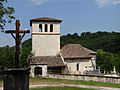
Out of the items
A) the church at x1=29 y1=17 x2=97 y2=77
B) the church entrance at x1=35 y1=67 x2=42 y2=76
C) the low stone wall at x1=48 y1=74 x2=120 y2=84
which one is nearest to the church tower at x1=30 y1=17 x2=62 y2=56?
the church at x1=29 y1=17 x2=97 y2=77

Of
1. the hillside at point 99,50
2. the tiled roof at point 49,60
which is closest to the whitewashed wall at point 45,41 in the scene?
the tiled roof at point 49,60

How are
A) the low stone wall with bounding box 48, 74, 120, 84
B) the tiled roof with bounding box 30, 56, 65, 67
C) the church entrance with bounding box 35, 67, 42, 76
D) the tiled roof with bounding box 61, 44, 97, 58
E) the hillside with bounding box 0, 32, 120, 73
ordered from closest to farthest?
1. the low stone wall with bounding box 48, 74, 120, 84
2. the church entrance with bounding box 35, 67, 42, 76
3. the tiled roof with bounding box 30, 56, 65, 67
4. the tiled roof with bounding box 61, 44, 97, 58
5. the hillside with bounding box 0, 32, 120, 73

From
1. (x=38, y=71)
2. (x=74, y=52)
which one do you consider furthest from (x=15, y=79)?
(x=74, y=52)

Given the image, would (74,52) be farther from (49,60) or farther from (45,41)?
(45,41)

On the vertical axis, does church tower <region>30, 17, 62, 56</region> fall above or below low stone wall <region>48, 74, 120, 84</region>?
above

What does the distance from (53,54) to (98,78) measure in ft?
52.7

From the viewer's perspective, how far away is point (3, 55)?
76.9 m

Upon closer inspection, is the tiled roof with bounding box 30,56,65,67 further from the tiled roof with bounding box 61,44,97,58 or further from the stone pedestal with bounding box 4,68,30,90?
the stone pedestal with bounding box 4,68,30,90

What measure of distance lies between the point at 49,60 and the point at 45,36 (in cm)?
439

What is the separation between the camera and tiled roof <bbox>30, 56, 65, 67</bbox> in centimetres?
3794

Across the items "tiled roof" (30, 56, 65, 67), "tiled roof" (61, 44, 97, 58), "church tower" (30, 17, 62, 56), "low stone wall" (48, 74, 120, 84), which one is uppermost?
"church tower" (30, 17, 62, 56)

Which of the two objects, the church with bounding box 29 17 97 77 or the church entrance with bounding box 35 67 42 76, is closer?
the church entrance with bounding box 35 67 42 76

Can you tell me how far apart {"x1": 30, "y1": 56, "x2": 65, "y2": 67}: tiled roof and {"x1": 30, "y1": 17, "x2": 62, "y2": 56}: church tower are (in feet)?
4.23

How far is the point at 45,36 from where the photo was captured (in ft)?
135
